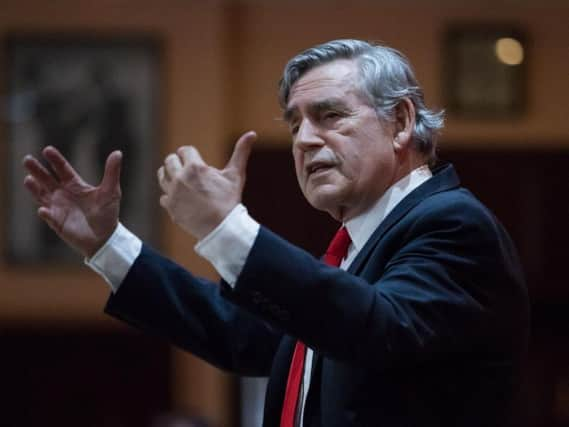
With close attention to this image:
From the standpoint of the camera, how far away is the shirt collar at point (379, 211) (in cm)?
173

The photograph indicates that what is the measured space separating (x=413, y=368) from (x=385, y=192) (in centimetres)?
33

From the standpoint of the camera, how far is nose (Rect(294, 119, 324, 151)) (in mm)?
1686

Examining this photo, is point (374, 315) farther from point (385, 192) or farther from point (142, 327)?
point (142, 327)

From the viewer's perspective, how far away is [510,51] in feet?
20.8

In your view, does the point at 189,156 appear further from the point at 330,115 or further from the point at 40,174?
the point at 40,174

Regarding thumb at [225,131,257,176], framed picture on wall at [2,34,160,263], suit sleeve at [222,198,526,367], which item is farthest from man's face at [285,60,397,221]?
framed picture on wall at [2,34,160,263]

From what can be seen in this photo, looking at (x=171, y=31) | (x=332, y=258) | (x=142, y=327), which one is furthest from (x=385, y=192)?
(x=171, y=31)

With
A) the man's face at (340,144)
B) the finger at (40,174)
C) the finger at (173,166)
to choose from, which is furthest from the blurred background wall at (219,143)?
the finger at (173,166)

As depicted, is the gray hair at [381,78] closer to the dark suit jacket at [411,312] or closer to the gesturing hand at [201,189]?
the dark suit jacket at [411,312]

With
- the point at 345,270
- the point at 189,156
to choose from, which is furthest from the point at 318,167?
the point at 189,156

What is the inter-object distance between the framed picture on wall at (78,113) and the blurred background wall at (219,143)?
1.4 inches

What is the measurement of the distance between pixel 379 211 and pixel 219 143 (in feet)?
12.6

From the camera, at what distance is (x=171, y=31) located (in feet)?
18.2

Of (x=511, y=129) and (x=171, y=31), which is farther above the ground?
(x=171, y=31)
